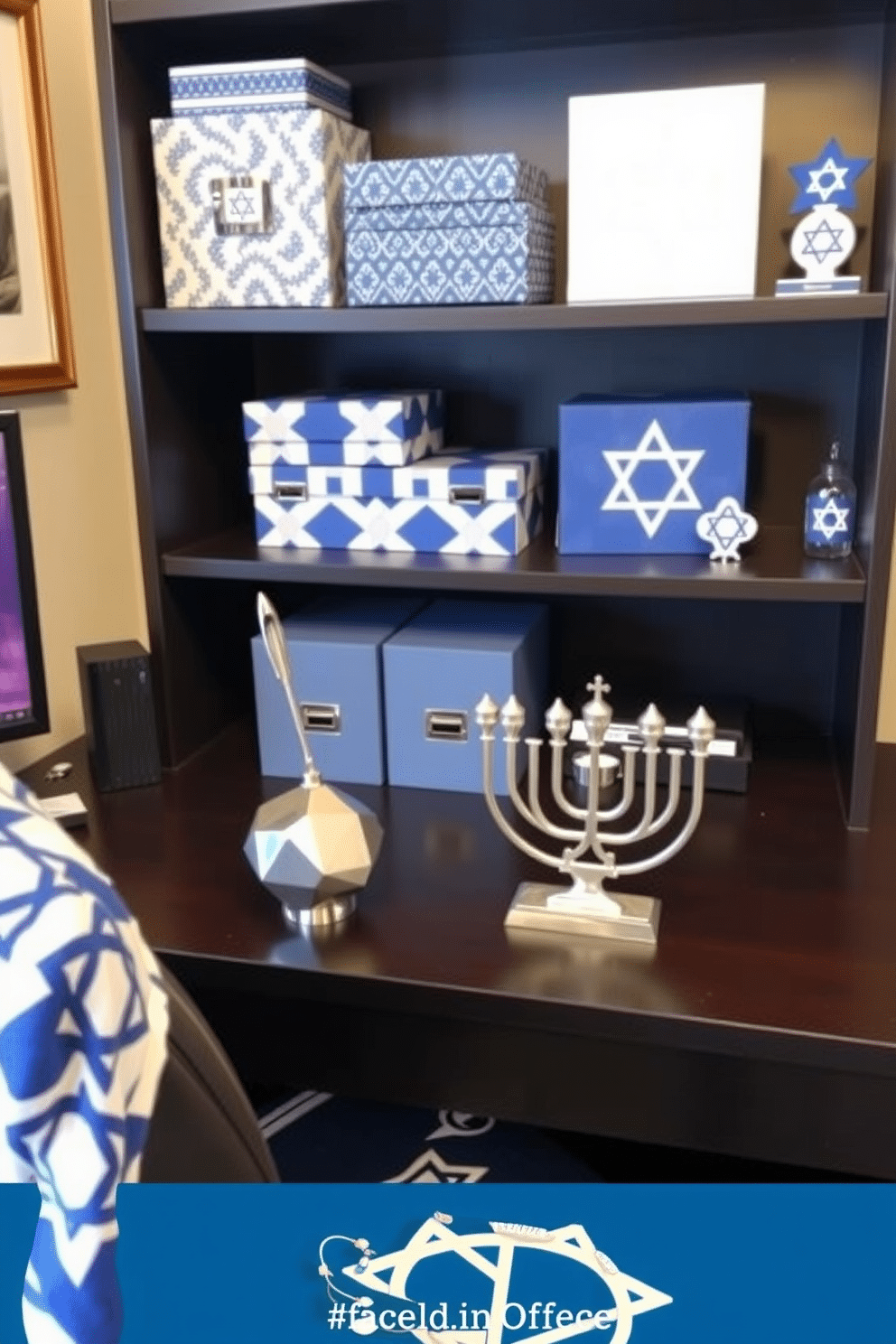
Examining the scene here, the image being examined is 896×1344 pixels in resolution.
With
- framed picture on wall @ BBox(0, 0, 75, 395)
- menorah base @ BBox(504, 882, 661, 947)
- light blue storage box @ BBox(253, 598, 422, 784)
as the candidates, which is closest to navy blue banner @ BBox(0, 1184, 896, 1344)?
menorah base @ BBox(504, 882, 661, 947)

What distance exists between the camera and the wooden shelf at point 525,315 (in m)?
1.06

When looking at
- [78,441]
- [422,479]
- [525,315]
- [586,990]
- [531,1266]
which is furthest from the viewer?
[78,441]

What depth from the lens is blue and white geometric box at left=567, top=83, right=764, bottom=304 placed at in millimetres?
1121

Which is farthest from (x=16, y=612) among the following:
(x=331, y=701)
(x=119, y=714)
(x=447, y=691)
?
(x=447, y=691)

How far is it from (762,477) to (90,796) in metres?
0.90

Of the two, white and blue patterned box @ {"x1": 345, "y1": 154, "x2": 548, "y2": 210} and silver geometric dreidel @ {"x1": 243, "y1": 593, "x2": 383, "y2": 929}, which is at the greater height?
white and blue patterned box @ {"x1": 345, "y1": 154, "x2": 548, "y2": 210}

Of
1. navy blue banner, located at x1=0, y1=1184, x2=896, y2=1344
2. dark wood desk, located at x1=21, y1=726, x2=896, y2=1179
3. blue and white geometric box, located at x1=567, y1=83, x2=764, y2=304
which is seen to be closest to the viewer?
navy blue banner, located at x1=0, y1=1184, x2=896, y2=1344

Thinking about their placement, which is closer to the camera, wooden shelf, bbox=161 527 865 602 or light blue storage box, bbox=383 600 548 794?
wooden shelf, bbox=161 527 865 602

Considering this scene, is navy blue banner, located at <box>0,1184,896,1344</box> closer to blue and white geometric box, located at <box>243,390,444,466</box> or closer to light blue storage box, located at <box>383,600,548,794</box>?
light blue storage box, located at <box>383,600,548,794</box>

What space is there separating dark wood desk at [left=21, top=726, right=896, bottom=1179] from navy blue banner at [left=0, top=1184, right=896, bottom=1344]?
26 centimetres

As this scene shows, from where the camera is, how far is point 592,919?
3.32 feet

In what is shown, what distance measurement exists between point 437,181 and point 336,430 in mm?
287

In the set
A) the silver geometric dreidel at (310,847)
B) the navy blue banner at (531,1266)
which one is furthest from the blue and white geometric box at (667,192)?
the navy blue banner at (531,1266)

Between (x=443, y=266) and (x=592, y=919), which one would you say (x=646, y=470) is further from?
(x=592, y=919)
